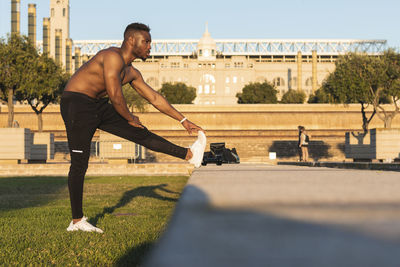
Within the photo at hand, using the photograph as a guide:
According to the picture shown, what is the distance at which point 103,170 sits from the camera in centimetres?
1947

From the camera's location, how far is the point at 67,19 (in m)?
81.6

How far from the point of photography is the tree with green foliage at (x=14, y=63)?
2666cm

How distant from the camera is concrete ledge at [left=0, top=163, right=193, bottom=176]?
1898 centimetres

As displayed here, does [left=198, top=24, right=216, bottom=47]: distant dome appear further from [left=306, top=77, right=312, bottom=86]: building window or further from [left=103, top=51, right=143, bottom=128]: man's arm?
[left=103, top=51, right=143, bottom=128]: man's arm

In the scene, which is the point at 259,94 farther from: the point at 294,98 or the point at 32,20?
the point at 32,20

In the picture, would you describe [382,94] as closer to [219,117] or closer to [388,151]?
[388,151]

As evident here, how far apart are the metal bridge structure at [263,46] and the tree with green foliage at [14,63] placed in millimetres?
94903

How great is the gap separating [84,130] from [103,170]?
15.8 metres

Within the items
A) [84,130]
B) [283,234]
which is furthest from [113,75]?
[283,234]

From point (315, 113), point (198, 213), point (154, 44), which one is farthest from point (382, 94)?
point (154, 44)

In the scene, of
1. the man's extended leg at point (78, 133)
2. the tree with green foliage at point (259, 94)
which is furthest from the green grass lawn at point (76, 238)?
the tree with green foliage at point (259, 94)

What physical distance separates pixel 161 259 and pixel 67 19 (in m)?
85.6

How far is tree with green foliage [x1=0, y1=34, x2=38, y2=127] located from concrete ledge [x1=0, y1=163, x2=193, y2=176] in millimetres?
7418

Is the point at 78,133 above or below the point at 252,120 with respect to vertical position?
below
